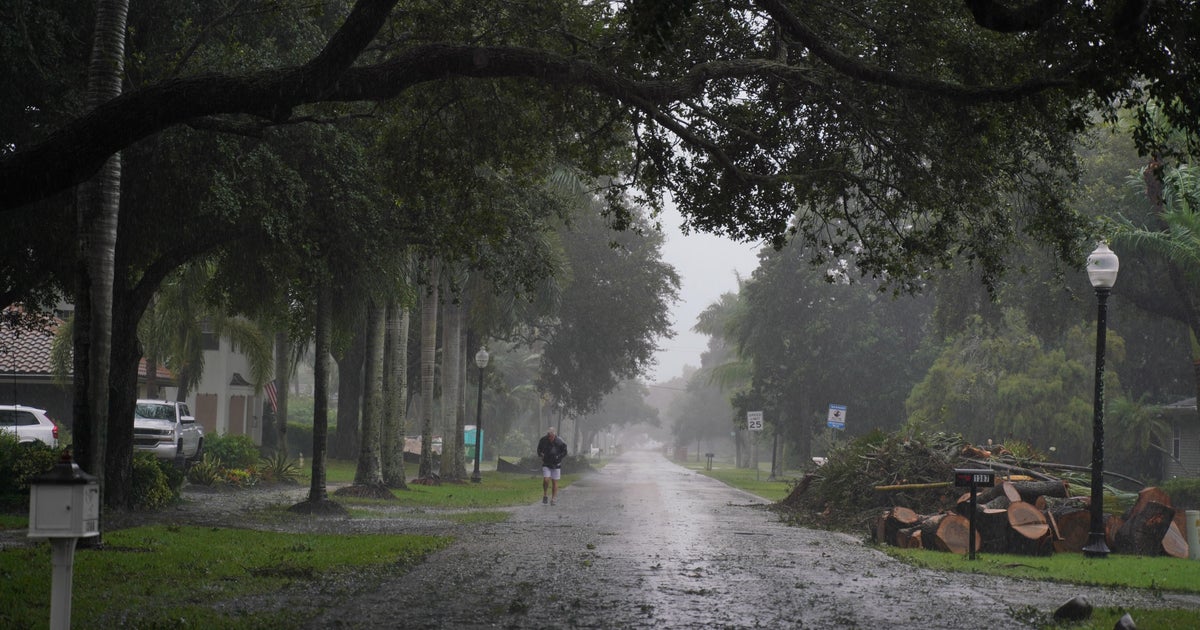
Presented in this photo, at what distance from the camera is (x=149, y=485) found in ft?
69.1

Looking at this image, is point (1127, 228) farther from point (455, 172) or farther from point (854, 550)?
point (455, 172)

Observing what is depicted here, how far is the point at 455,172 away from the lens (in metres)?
14.5

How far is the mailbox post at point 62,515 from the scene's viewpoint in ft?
22.7

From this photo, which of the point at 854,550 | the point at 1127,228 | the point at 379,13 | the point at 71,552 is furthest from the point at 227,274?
the point at 1127,228

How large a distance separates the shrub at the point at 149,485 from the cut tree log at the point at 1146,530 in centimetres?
1609

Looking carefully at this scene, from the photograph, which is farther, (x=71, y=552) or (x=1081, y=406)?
(x=1081, y=406)

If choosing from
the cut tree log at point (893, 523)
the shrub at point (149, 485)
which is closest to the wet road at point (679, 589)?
the cut tree log at point (893, 523)

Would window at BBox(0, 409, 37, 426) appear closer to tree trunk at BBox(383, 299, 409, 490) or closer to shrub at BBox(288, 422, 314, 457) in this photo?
tree trunk at BBox(383, 299, 409, 490)

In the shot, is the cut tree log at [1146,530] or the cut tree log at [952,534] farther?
the cut tree log at [1146,530]

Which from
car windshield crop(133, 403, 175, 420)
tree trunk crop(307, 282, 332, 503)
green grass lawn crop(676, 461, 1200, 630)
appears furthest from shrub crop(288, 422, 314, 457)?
green grass lawn crop(676, 461, 1200, 630)

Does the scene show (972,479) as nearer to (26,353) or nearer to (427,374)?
(427,374)

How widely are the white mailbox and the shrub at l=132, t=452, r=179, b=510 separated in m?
14.7

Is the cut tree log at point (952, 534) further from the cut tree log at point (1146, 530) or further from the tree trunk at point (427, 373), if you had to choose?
the tree trunk at point (427, 373)

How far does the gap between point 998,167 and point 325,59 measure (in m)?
7.51
